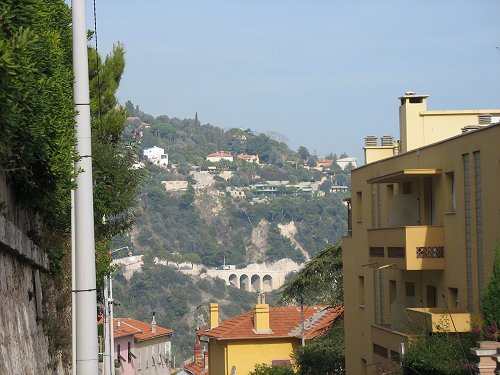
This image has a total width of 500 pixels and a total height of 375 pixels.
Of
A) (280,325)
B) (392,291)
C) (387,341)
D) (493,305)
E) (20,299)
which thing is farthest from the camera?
(280,325)

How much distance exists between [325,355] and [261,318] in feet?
48.5

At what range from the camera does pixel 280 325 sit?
2515 inches

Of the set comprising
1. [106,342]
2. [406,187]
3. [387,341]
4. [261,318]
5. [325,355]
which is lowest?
[325,355]

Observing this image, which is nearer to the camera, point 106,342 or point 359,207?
point 359,207

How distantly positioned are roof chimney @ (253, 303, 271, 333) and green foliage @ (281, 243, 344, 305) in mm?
15720

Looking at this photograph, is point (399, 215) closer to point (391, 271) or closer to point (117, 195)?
point (391, 271)

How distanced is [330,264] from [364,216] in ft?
28.9

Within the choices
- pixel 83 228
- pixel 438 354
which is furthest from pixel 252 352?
pixel 83 228

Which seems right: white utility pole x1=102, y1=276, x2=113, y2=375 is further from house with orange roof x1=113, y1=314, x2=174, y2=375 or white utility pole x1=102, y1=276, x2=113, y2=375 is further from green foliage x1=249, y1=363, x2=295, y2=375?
house with orange roof x1=113, y1=314, x2=174, y2=375

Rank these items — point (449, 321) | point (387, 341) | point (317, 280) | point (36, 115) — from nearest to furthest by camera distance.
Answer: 1. point (36, 115)
2. point (449, 321)
3. point (387, 341)
4. point (317, 280)

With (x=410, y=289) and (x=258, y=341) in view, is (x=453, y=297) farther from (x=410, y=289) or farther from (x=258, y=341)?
(x=258, y=341)

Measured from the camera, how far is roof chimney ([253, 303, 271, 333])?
62031 millimetres

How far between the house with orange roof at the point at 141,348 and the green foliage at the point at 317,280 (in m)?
34.1

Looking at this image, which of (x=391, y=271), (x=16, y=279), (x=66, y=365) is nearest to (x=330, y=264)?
(x=391, y=271)
